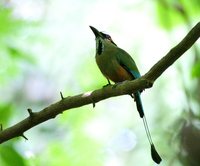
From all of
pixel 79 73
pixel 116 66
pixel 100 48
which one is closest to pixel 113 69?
pixel 116 66

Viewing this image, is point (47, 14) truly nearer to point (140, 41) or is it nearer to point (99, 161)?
point (140, 41)

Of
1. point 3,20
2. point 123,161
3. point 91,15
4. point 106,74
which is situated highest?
point 91,15

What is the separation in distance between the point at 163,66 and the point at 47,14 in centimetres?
304

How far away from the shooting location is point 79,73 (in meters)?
4.29

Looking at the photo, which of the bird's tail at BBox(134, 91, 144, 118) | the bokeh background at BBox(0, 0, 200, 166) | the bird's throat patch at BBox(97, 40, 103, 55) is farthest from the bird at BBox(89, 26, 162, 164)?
the bokeh background at BBox(0, 0, 200, 166)

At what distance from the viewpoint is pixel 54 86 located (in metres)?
4.57

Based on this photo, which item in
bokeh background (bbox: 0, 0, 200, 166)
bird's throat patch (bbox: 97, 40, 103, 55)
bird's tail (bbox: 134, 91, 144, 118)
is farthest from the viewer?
bokeh background (bbox: 0, 0, 200, 166)

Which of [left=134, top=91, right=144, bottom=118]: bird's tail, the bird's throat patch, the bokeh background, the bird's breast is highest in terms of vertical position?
the bokeh background

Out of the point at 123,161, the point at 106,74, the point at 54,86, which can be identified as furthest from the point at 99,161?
the point at 106,74

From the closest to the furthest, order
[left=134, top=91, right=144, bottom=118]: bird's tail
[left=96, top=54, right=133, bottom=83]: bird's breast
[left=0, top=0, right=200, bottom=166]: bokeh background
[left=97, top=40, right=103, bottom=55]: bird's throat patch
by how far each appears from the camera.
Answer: [left=134, top=91, right=144, bottom=118]: bird's tail < [left=96, top=54, right=133, bottom=83]: bird's breast < [left=97, top=40, right=103, bottom=55]: bird's throat patch < [left=0, top=0, right=200, bottom=166]: bokeh background

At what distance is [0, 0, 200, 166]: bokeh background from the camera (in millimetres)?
3662

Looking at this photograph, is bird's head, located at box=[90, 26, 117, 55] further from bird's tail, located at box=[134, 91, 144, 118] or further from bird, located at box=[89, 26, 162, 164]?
bird's tail, located at box=[134, 91, 144, 118]

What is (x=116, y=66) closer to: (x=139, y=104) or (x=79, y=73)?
(x=139, y=104)

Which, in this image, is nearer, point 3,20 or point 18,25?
point 3,20
